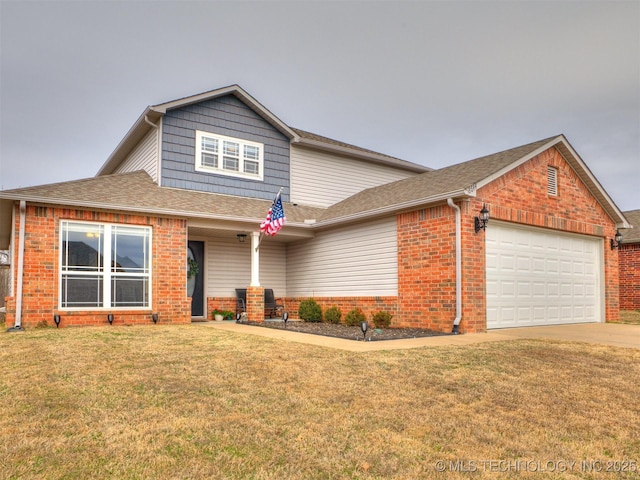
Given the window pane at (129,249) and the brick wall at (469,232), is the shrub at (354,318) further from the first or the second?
the window pane at (129,249)

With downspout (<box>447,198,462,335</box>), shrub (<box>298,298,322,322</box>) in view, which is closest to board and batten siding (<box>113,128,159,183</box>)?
shrub (<box>298,298,322,322</box>)

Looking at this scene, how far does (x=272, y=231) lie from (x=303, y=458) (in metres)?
9.43

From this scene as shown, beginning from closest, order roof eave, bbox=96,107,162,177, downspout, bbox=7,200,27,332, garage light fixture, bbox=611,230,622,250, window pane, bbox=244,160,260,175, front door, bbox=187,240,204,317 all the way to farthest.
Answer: downspout, bbox=7,200,27,332 < roof eave, bbox=96,107,162,177 < garage light fixture, bbox=611,230,622,250 < front door, bbox=187,240,204,317 < window pane, bbox=244,160,260,175

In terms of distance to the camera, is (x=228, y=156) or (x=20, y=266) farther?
(x=228, y=156)

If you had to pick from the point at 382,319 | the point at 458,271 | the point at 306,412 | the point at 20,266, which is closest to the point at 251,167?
the point at 382,319

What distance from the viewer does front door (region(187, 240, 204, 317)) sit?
579 inches

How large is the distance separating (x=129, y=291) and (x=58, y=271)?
5.53 feet

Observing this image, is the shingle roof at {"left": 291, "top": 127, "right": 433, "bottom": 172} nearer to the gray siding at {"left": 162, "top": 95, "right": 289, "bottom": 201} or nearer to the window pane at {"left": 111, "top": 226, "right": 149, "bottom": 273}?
the gray siding at {"left": 162, "top": 95, "right": 289, "bottom": 201}

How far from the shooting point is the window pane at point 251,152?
51.5ft

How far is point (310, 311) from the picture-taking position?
13.9 metres

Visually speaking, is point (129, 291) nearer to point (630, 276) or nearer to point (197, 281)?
point (197, 281)

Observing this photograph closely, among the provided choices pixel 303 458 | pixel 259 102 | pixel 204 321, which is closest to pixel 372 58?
pixel 259 102

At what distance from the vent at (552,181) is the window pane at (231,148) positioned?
30.7 feet

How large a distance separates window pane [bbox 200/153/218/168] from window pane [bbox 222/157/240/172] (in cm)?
30
